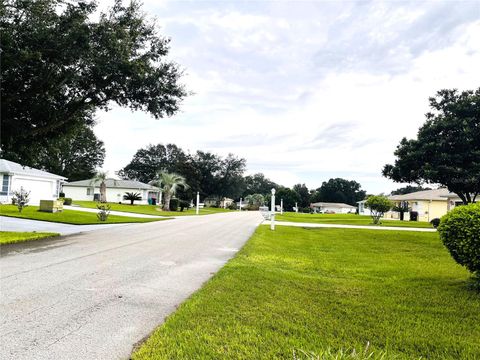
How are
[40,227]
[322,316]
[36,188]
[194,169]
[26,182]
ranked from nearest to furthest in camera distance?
[322,316] < [40,227] < [26,182] < [36,188] < [194,169]

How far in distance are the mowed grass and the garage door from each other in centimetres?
3084

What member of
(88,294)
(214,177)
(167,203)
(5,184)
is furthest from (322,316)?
(214,177)

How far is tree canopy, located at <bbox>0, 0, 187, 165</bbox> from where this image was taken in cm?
1157

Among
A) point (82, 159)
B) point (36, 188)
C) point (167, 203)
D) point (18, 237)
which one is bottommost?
point (18, 237)

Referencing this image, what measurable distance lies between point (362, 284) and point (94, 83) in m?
11.9

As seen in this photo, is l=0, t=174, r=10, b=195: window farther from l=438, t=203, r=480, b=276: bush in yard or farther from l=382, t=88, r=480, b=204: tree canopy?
l=438, t=203, r=480, b=276: bush in yard

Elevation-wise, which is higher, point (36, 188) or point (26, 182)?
point (26, 182)

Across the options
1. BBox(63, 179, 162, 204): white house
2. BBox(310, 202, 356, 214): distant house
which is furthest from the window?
BBox(310, 202, 356, 214): distant house

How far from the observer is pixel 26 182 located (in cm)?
3375

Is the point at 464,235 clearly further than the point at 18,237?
No

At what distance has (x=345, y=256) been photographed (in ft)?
36.6

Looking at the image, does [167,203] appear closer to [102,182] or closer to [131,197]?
[131,197]

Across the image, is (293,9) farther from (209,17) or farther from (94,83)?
(94,83)

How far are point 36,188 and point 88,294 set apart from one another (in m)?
34.0
